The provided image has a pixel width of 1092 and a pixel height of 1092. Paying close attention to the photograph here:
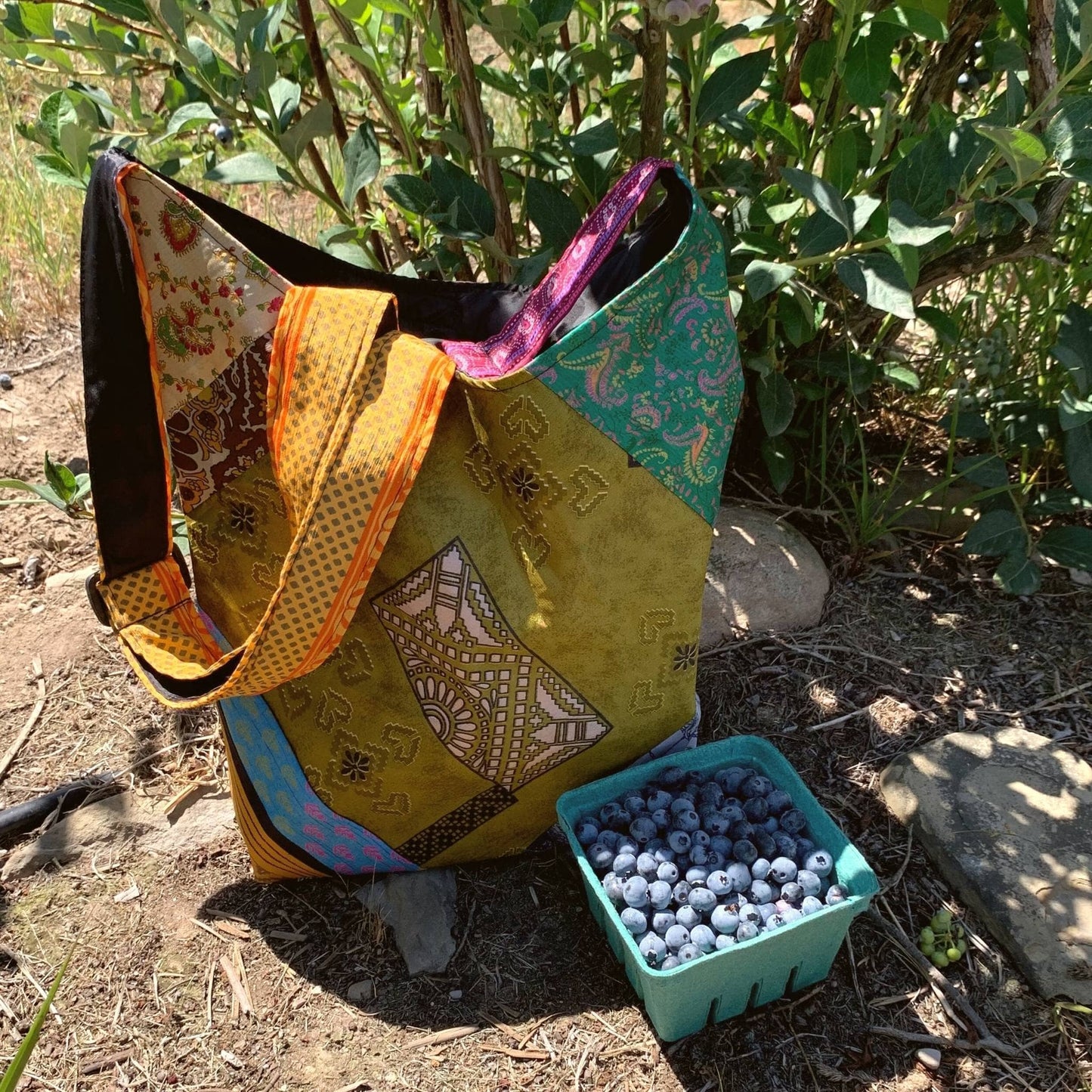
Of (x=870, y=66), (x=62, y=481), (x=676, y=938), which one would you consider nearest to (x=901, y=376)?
(x=870, y=66)

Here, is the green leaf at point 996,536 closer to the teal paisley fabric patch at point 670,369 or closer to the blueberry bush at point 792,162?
the blueberry bush at point 792,162

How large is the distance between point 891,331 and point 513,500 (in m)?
0.86

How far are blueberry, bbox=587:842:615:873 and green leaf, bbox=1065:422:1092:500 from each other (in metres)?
0.89

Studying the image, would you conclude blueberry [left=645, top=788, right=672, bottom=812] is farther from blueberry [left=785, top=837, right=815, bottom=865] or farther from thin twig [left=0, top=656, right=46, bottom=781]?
thin twig [left=0, top=656, right=46, bottom=781]

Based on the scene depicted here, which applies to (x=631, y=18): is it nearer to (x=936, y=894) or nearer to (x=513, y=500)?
(x=513, y=500)

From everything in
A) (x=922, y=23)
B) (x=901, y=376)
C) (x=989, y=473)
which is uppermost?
(x=922, y=23)

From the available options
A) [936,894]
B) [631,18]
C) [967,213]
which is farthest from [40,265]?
[936,894]

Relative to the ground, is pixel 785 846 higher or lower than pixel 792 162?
lower

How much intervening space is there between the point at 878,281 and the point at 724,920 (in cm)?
73

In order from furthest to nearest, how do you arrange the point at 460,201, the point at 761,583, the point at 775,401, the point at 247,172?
the point at 761,583 < the point at 775,401 < the point at 460,201 < the point at 247,172

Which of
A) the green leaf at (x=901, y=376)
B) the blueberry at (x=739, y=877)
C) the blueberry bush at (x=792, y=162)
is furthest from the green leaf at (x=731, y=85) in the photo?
the blueberry at (x=739, y=877)

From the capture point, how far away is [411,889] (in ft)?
4.20

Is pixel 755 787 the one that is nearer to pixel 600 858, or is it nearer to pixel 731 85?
pixel 600 858

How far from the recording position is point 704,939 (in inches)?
41.9
